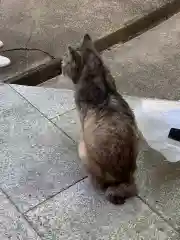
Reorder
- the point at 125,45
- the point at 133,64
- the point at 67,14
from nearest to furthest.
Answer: the point at 133,64 → the point at 125,45 → the point at 67,14

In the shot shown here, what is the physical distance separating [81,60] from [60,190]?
882mm

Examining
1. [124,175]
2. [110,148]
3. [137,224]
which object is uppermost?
[110,148]

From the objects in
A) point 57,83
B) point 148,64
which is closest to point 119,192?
point 57,83


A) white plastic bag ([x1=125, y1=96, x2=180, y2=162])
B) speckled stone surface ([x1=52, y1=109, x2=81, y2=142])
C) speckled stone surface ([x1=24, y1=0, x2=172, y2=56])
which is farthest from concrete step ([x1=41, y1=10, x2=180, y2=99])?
speckled stone surface ([x1=52, y1=109, x2=81, y2=142])

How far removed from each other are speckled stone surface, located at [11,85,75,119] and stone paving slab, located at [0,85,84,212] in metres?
0.08

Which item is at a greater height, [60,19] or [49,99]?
[60,19]

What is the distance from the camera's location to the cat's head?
312cm

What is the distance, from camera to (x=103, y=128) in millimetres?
2930

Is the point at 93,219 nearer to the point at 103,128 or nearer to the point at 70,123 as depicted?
the point at 103,128

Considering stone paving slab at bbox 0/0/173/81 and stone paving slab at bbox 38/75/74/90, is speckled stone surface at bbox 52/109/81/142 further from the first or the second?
stone paving slab at bbox 0/0/173/81

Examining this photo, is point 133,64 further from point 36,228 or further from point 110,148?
point 36,228

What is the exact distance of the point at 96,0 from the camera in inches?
222

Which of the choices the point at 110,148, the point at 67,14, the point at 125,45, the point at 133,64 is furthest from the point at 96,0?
the point at 110,148

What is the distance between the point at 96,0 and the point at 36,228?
3.45 meters
